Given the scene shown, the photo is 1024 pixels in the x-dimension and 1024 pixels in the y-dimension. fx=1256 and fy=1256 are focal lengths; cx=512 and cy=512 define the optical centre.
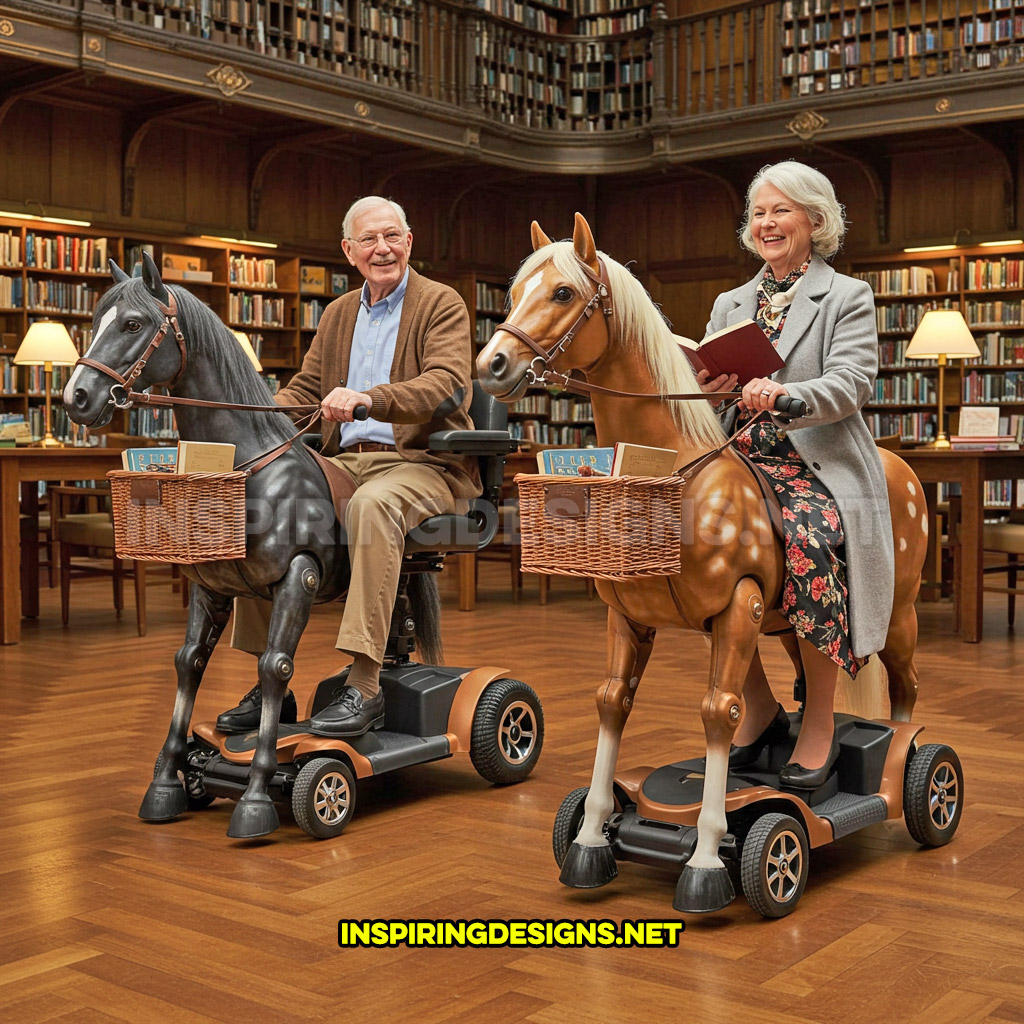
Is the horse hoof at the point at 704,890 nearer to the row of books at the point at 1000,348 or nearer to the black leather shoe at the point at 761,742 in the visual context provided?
the black leather shoe at the point at 761,742

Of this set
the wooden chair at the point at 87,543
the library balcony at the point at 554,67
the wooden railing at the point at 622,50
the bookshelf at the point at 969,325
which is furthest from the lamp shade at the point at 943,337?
the wooden chair at the point at 87,543

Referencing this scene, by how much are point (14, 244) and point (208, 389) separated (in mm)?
6383

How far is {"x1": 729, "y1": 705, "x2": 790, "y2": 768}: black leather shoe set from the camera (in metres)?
2.71

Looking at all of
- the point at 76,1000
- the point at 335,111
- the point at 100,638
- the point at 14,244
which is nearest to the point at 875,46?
the point at 335,111

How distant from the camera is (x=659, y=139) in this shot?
10.8 meters

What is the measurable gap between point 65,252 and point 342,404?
665 cm

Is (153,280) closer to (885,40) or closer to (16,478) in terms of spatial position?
(16,478)

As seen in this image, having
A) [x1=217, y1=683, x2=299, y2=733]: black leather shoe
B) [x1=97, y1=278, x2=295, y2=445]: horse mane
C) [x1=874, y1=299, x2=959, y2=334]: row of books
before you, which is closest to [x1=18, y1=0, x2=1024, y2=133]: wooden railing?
[x1=874, y1=299, x2=959, y2=334]: row of books

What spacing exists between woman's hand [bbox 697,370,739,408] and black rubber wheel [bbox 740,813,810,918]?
0.82 metres

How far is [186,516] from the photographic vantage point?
2.72 meters

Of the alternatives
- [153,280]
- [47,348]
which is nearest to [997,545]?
[153,280]

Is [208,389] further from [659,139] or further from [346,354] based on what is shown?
[659,139]

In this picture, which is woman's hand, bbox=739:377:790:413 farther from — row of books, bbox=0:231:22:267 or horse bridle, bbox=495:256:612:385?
row of books, bbox=0:231:22:267

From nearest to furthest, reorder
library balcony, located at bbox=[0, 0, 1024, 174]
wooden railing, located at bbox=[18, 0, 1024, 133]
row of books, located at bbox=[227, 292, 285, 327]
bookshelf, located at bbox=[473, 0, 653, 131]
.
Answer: library balcony, located at bbox=[0, 0, 1024, 174] → wooden railing, located at bbox=[18, 0, 1024, 133] → row of books, located at bbox=[227, 292, 285, 327] → bookshelf, located at bbox=[473, 0, 653, 131]
